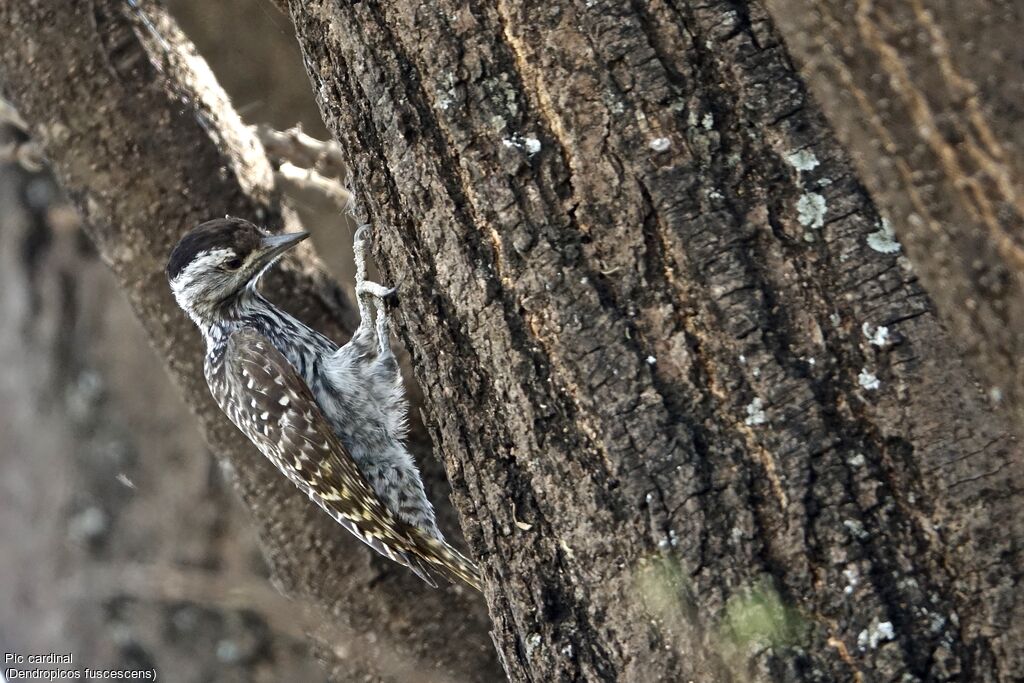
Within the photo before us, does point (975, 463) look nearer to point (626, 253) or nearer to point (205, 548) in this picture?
point (626, 253)

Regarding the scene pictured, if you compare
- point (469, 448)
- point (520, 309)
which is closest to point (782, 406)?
point (520, 309)

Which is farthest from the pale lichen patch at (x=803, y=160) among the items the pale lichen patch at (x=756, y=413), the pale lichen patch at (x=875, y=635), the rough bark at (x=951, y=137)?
the rough bark at (x=951, y=137)

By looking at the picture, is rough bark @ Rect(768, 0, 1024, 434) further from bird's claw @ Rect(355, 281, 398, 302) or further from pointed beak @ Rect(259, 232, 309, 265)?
pointed beak @ Rect(259, 232, 309, 265)

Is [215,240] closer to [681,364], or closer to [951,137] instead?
[681,364]

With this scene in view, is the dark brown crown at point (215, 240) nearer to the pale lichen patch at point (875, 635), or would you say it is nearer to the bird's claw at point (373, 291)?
the bird's claw at point (373, 291)

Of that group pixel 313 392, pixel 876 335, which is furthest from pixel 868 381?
pixel 313 392

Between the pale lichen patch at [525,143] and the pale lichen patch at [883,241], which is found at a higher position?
the pale lichen patch at [525,143]
